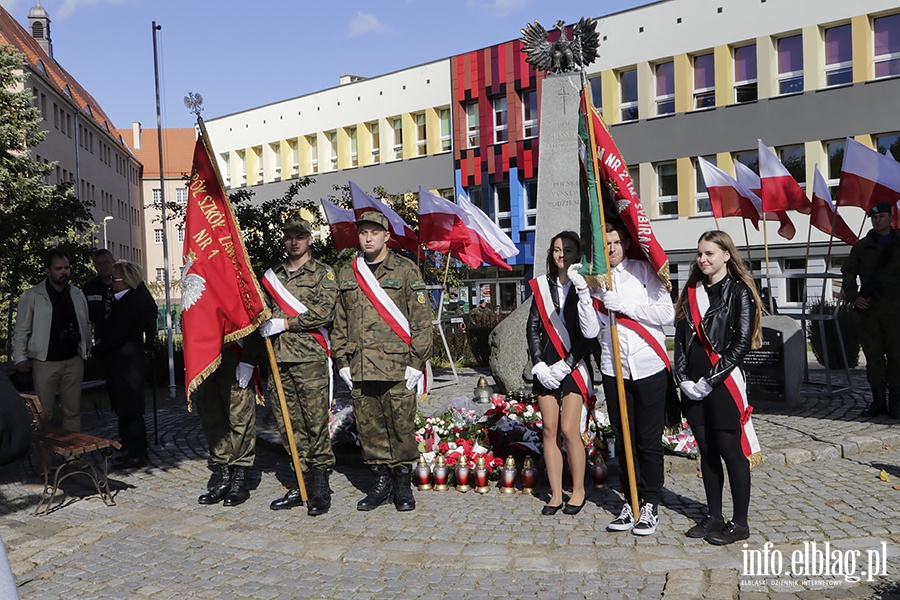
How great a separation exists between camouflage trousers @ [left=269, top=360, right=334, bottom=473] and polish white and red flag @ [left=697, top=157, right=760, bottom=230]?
7761 millimetres

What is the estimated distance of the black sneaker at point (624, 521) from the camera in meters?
5.55

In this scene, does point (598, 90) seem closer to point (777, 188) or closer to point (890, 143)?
point (890, 143)

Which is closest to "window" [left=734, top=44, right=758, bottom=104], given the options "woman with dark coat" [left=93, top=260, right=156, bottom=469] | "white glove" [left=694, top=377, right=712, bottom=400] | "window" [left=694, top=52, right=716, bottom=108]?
"window" [left=694, top=52, right=716, bottom=108]

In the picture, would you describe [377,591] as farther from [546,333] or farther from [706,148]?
[706,148]

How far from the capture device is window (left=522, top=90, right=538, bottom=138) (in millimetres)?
34875

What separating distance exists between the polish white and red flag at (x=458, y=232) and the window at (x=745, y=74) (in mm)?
17690

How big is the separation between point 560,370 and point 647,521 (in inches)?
40.7

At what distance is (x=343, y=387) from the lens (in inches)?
512

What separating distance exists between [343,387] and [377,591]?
837cm

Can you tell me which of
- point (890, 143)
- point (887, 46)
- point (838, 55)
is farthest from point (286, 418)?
point (838, 55)

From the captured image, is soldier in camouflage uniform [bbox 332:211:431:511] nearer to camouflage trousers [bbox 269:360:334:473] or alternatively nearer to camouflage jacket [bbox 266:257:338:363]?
camouflage jacket [bbox 266:257:338:363]

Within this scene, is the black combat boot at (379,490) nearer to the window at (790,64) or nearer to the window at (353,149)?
the window at (790,64)

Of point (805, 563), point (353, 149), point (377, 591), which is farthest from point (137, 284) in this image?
point (353, 149)

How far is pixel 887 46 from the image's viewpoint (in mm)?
25094
